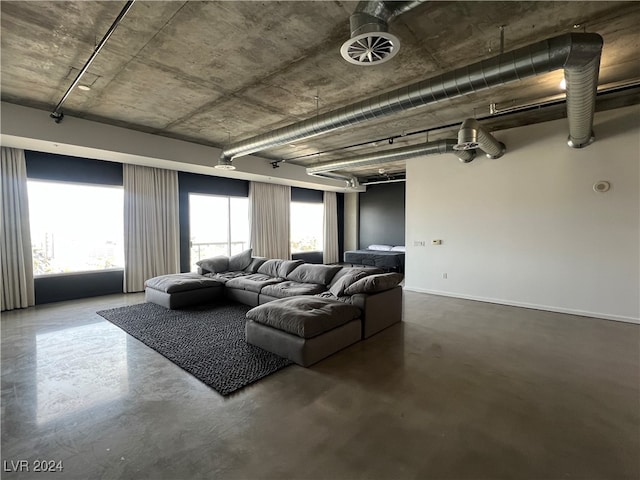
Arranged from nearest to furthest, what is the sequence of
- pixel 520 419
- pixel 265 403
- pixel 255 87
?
pixel 520 419 < pixel 265 403 < pixel 255 87

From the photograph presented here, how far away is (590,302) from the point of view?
4.68 m

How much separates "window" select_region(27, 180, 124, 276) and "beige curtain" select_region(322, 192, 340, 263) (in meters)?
6.37

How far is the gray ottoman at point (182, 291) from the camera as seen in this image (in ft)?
16.3

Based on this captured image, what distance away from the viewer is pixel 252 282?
205 inches

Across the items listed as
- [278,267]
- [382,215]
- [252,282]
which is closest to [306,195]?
[382,215]

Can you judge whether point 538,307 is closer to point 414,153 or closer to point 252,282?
point 414,153

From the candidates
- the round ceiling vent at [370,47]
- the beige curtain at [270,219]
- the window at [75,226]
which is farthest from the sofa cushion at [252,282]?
the round ceiling vent at [370,47]

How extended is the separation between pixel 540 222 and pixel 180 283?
600 cm

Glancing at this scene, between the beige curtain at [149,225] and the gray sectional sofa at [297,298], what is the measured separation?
1.27 m

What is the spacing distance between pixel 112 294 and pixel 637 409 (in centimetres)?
765

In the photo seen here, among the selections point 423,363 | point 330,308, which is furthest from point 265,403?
point 423,363

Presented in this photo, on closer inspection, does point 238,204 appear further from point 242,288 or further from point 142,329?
point 142,329

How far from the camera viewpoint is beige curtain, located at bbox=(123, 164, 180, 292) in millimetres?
6352

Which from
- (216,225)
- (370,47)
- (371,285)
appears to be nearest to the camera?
(370,47)
